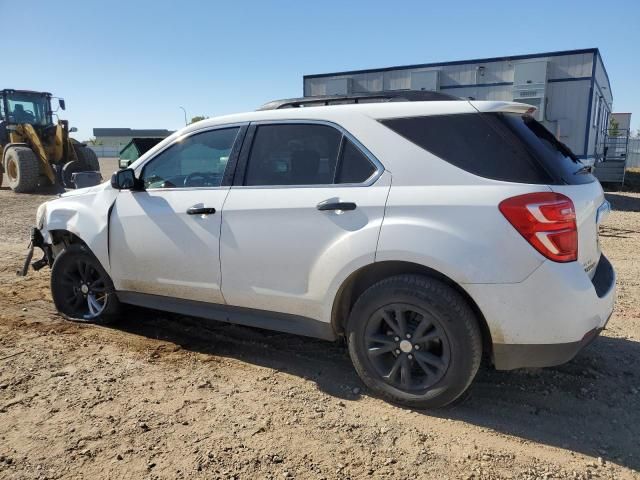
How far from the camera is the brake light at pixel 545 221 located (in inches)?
100

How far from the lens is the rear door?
2980 millimetres

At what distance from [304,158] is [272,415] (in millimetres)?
1657

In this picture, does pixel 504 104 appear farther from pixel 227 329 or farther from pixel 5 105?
pixel 5 105

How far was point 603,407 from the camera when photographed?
303cm

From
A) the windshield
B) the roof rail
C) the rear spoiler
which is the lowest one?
the rear spoiler

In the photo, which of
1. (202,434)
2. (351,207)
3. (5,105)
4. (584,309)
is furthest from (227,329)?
(5,105)

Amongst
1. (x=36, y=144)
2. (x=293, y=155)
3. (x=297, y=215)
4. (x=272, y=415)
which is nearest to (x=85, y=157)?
(x=36, y=144)

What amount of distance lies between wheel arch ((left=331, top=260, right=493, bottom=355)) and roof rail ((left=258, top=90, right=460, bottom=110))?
113cm

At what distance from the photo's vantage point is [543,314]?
8.51ft

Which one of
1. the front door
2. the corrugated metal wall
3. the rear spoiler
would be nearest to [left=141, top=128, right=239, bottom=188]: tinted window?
the front door

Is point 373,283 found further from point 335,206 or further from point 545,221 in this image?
point 545,221

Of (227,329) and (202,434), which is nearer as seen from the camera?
(202,434)

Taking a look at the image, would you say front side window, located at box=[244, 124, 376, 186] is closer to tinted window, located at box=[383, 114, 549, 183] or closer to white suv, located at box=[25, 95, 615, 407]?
white suv, located at box=[25, 95, 615, 407]

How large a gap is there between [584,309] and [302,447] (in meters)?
1.68
